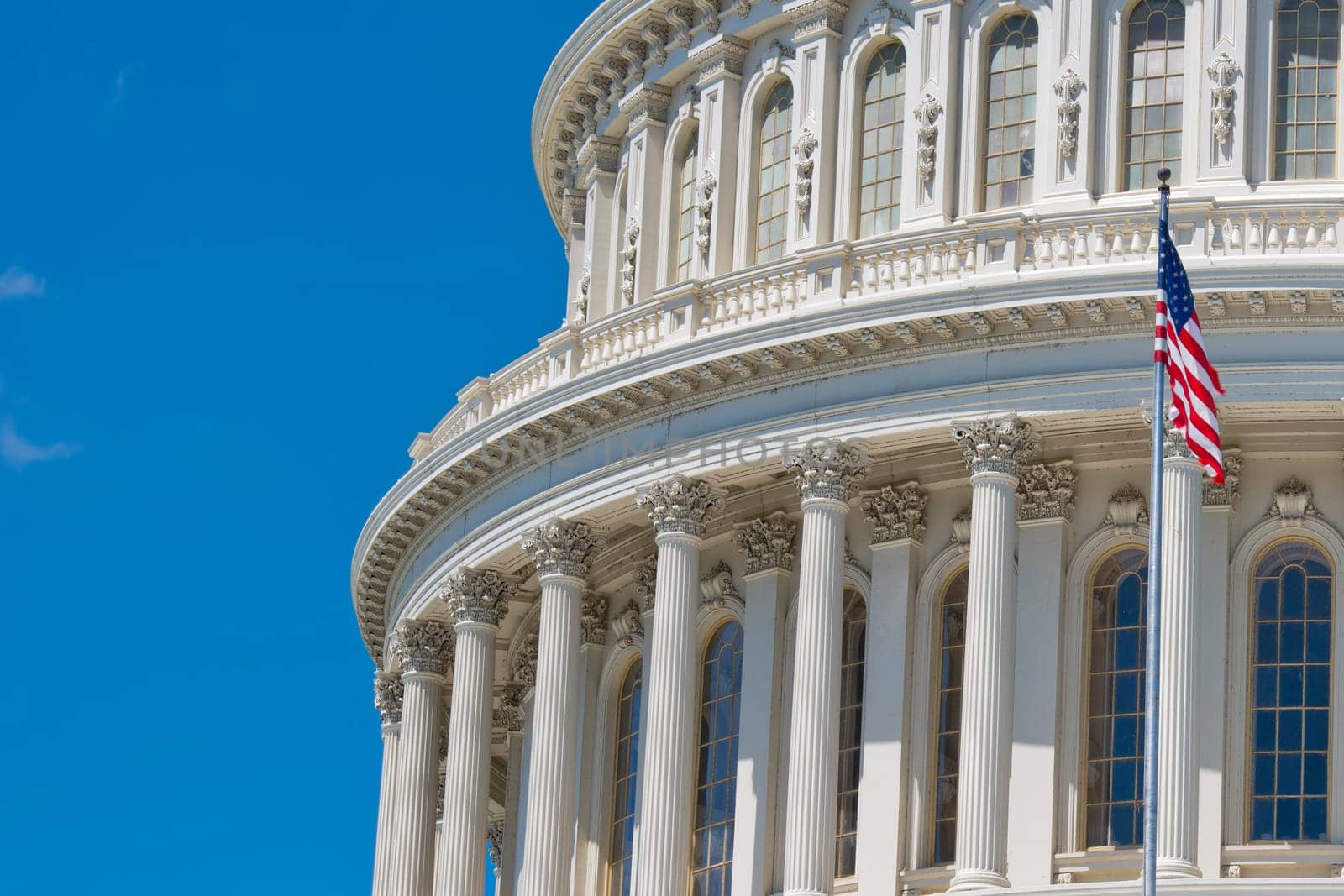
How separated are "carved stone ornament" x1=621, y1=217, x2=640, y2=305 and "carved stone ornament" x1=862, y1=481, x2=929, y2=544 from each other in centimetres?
831

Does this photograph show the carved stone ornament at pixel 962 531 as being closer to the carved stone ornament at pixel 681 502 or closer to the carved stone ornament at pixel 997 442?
the carved stone ornament at pixel 997 442

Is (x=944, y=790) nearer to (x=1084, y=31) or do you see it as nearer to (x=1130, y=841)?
(x=1130, y=841)

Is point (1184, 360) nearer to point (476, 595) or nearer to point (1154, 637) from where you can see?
point (1154, 637)

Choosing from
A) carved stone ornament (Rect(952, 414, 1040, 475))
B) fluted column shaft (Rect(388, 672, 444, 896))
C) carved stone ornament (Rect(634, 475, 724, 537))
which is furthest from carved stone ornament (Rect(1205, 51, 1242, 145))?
fluted column shaft (Rect(388, 672, 444, 896))

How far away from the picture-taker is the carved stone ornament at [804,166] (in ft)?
189

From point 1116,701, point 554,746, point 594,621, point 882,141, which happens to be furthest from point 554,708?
point 882,141

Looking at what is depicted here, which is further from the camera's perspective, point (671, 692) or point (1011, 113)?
point (1011, 113)

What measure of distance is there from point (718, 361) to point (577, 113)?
1148 cm

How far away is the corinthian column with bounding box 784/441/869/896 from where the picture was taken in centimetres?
5103

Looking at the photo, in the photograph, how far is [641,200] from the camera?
61.1 metres

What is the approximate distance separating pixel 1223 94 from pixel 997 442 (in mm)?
6984

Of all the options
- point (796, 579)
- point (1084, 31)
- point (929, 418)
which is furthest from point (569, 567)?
point (1084, 31)

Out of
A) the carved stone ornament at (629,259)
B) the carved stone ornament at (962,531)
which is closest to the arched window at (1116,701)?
the carved stone ornament at (962,531)

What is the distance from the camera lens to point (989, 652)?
50.6m
